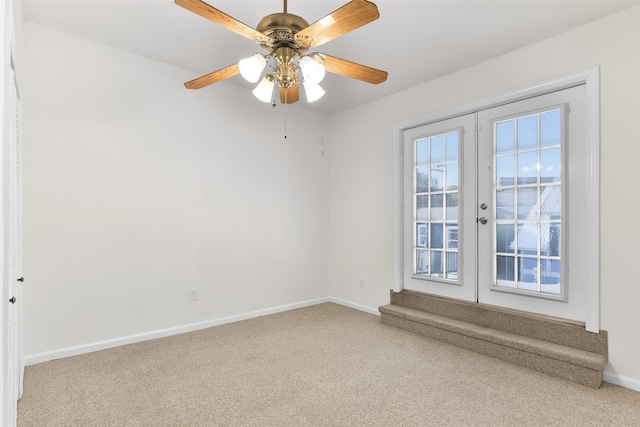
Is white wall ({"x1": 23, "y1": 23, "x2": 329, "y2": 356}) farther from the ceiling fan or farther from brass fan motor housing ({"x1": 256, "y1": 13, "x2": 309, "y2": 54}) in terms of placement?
brass fan motor housing ({"x1": 256, "y1": 13, "x2": 309, "y2": 54})

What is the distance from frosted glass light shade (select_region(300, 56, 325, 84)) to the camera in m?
1.84

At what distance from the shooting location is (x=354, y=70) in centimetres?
214

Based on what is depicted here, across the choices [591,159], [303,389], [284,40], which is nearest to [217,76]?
[284,40]

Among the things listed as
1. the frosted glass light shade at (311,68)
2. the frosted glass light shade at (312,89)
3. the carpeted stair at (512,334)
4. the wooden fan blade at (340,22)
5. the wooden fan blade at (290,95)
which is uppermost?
the wooden fan blade at (340,22)

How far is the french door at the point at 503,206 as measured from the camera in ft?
8.93

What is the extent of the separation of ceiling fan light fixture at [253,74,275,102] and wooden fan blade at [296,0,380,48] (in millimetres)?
419

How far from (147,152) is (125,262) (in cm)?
106

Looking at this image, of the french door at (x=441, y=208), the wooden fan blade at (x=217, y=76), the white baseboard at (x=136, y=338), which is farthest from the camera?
the french door at (x=441, y=208)

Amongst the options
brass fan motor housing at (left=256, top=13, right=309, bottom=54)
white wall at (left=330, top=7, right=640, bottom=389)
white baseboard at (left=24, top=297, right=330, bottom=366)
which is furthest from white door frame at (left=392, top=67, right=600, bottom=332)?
white baseboard at (left=24, top=297, right=330, bottom=366)

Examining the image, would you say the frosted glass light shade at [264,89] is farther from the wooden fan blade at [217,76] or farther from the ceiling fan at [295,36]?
the wooden fan blade at [217,76]

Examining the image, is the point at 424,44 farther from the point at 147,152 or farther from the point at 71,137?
the point at 71,137

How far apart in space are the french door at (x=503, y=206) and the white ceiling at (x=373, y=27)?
565mm

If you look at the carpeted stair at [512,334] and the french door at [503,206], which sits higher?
the french door at [503,206]

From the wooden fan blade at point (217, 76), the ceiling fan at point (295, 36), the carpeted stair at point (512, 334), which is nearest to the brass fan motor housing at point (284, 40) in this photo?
the ceiling fan at point (295, 36)
